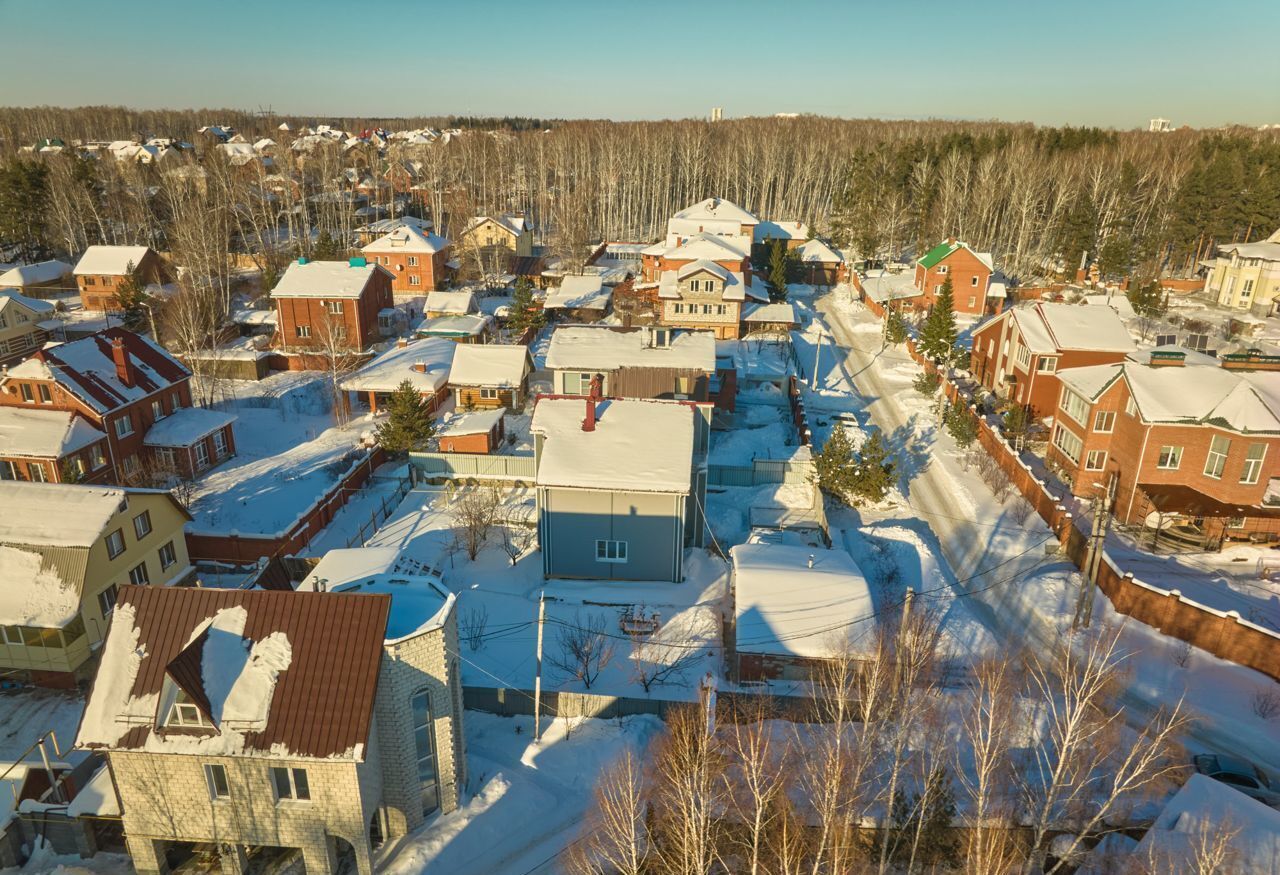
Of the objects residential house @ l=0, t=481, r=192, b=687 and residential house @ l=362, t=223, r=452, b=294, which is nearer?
residential house @ l=0, t=481, r=192, b=687

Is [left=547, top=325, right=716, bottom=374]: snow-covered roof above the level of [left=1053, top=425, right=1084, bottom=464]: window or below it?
above

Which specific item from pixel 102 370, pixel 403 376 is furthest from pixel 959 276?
pixel 102 370

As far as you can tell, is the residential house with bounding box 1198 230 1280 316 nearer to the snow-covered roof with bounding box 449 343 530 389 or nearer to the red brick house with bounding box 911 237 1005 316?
the red brick house with bounding box 911 237 1005 316

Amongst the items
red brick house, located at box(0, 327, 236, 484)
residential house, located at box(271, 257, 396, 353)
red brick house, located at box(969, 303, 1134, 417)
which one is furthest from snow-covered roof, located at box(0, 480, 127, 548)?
red brick house, located at box(969, 303, 1134, 417)

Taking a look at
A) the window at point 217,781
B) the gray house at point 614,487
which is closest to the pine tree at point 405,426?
the gray house at point 614,487

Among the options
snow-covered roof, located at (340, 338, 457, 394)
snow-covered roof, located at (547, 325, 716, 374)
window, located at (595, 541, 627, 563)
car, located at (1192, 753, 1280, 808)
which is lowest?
car, located at (1192, 753, 1280, 808)

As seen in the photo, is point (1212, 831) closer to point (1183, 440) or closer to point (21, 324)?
point (1183, 440)

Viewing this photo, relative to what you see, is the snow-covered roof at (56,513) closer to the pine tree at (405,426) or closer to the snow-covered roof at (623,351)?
the pine tree at (405,426)
